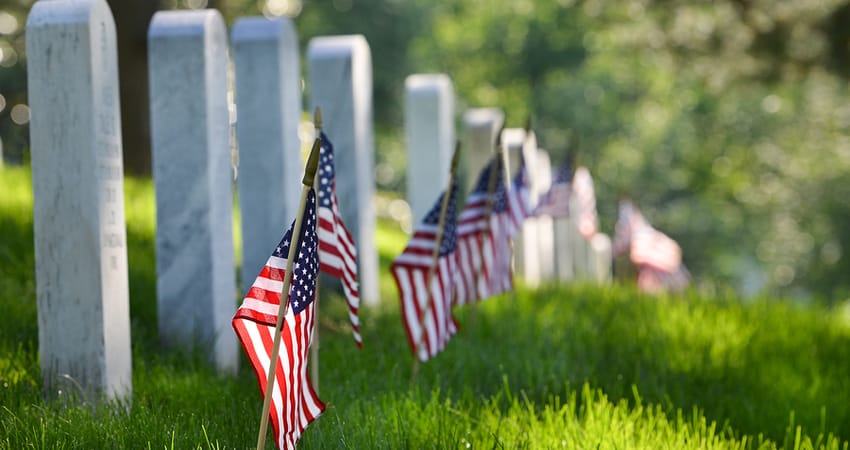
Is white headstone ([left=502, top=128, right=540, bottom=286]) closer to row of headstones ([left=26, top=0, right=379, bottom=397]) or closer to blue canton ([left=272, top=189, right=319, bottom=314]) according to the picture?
row of headstones ([left=26, top=0, right=379, bottom=397])

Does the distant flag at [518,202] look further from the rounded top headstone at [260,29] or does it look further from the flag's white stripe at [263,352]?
the flag's white stripe at [263,352]

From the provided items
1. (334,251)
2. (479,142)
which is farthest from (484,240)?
(479,142)

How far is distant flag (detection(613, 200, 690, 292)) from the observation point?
1066 centimetres

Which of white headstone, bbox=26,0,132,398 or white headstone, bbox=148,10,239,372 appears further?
white headstone, bbox=148,10,239,372

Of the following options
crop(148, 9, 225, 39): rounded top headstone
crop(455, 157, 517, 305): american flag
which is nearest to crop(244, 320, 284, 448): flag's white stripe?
crop(148, 9, 225, 39): rounded top headstone

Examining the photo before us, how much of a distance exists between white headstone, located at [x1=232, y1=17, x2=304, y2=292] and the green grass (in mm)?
631

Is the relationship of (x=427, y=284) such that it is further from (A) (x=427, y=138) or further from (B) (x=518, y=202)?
(A) (x=427, y=138)

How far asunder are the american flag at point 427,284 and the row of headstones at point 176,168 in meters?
0.89

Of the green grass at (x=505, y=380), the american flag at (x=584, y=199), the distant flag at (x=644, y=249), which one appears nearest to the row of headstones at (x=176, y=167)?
the green grass at (x=505, y=380)

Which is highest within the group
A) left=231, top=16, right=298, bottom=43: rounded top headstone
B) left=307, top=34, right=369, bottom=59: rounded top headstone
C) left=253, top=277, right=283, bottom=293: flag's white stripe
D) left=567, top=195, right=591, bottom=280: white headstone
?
left=231, top=16, right=298, bottom=43: rounded top headstone

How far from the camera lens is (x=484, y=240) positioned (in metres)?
5.67

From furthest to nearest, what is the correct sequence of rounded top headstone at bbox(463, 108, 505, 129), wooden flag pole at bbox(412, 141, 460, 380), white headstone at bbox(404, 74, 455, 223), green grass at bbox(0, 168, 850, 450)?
1. rounded top headstone at bbox(463, 108, 505, 129)
2. white headstone at bbox(404, 74, 455, 223)
3. wooden flag pole at bbox(412, 141, 460, 380)
4. green grass at bbox(0, 168, 850, 450)

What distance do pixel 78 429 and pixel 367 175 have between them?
331 cm

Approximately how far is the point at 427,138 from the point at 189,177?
11.7 feet
